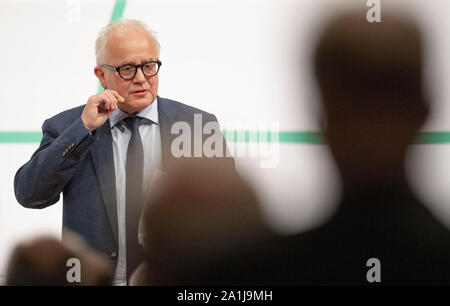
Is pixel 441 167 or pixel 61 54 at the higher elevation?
pixel 61 54

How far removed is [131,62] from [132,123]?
218mm

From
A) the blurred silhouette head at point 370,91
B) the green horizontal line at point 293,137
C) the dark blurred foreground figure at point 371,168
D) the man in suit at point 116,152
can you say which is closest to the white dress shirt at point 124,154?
the man in suit at point 116,152

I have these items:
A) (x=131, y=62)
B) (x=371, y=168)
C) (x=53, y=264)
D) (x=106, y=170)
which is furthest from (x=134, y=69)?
(x=371, y=168)

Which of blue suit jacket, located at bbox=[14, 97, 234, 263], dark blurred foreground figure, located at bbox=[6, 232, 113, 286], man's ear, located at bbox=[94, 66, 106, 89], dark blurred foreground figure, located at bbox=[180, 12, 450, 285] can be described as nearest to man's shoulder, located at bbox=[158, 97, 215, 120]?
blue suit jacket, located at bbox=[14, 97, 234, 263]

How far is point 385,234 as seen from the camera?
2.20m

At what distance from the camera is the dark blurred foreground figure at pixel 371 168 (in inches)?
86.0

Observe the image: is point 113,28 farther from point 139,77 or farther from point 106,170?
point 106,170

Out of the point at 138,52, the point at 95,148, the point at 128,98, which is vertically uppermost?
the point at 138,52

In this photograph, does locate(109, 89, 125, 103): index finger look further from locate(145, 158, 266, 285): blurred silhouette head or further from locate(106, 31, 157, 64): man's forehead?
locate(145, 158, 266, 285): blurred silhouette head

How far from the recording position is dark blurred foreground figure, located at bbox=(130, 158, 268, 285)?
86.1 inches

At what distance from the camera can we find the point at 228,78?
86.9 inches
